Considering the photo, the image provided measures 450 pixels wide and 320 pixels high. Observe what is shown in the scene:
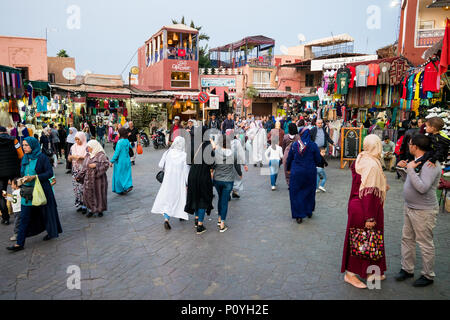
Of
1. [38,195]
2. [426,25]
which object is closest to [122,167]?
[38,195]

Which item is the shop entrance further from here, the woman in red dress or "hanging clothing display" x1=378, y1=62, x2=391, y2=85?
the woman in red dress

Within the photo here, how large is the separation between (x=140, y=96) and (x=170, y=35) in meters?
9.16

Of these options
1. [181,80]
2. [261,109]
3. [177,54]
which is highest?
[177,54]

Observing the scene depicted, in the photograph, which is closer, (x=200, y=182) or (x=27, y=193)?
(x=27, y=193)

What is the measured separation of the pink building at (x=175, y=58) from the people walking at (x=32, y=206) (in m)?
22.5

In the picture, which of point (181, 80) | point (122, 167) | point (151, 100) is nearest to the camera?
point (122, 167)

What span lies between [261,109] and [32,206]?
2906 centimetres

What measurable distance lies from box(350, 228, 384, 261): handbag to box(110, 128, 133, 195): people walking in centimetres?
618

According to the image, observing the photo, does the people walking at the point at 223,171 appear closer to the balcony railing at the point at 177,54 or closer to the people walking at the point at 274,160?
the people walking at the point at 274,160

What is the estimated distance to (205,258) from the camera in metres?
4.49

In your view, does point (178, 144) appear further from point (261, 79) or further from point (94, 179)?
point (261, 79)

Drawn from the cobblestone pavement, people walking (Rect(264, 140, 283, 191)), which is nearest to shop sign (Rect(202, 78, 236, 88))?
people walking (Rect(264, 140, 283, 191))

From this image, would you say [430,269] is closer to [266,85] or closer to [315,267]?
[315,267]

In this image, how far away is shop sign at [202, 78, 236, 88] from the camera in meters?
28.9
